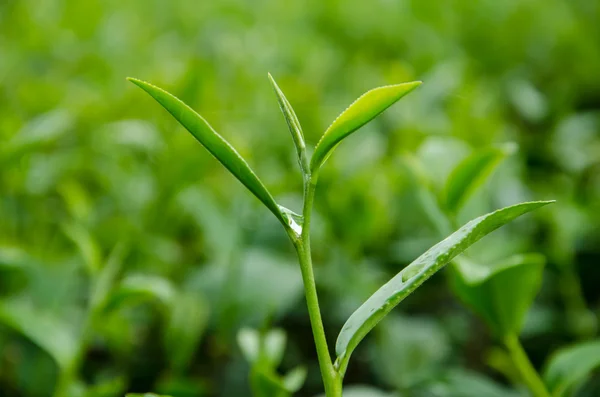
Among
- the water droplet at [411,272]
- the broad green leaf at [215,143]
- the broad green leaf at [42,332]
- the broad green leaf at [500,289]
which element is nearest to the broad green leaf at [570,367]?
the broad green leaf at [500,289]

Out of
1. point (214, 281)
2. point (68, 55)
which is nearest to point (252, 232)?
point (214, 281)

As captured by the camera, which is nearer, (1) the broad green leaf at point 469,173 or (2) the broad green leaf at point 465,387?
(1) the broad green leaf at point 469,173

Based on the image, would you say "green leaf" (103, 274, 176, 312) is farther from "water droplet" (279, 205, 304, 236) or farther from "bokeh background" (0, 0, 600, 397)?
"water droplet" (279, 205, 304, 236)

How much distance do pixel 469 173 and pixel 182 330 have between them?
1.39 ft

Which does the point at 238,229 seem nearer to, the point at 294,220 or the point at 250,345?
the point at 250,345

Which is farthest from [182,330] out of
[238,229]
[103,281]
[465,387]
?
[465,387]

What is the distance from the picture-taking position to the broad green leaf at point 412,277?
488mm

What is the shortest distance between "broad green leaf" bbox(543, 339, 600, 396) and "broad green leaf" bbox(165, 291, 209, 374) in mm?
440

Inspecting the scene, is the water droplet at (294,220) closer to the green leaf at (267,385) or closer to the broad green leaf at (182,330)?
the green leaf at (267,385)

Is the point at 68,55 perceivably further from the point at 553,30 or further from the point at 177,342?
the point at 553,30

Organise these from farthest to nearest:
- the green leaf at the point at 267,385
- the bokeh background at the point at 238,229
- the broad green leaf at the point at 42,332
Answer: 1. the bokeh background at the point at 238,229
2. the broad green leaf at the point at 42,332
3. the green leaf at the point at 267,385

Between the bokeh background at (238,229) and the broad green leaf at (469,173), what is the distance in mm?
103

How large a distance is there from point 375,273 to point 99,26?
1386 mm

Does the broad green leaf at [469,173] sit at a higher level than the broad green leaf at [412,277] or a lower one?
higher
